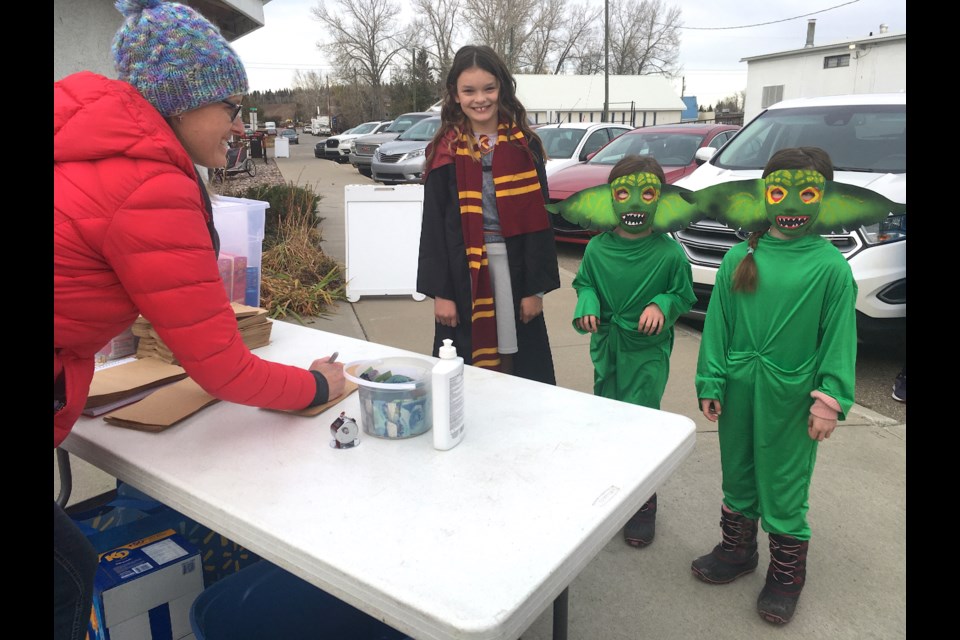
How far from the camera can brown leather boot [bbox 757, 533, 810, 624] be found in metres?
2.27

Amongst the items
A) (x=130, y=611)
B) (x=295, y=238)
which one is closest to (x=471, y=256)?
(x=130, y=611)

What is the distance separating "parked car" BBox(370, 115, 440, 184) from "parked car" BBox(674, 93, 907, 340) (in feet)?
28.7

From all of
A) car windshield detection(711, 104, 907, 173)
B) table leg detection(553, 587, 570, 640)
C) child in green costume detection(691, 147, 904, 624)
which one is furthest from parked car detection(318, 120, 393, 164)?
table leg detection(553, 587, 570, 640)

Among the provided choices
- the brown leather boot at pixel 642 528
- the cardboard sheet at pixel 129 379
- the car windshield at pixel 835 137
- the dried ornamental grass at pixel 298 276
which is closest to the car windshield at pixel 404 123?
the dried ornamental grass at pixel 298 276

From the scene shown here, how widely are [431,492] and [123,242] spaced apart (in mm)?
781

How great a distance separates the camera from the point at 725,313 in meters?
2.28

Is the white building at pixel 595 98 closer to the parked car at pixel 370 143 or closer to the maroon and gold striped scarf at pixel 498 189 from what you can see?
the parked car at pixel 370 143

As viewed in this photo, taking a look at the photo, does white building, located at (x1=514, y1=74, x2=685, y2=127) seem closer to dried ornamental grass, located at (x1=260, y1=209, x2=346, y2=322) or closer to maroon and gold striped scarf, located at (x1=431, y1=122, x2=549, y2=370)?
dried ornamental grass, located at (x1=260, y1=209, x2=346, y2=322)

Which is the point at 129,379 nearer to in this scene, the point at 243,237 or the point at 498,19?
the point at 243,237

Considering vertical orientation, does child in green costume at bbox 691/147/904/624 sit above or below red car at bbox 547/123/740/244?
below

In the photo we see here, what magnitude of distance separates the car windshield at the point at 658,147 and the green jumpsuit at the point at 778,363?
6.31m

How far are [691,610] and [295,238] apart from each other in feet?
18.6
